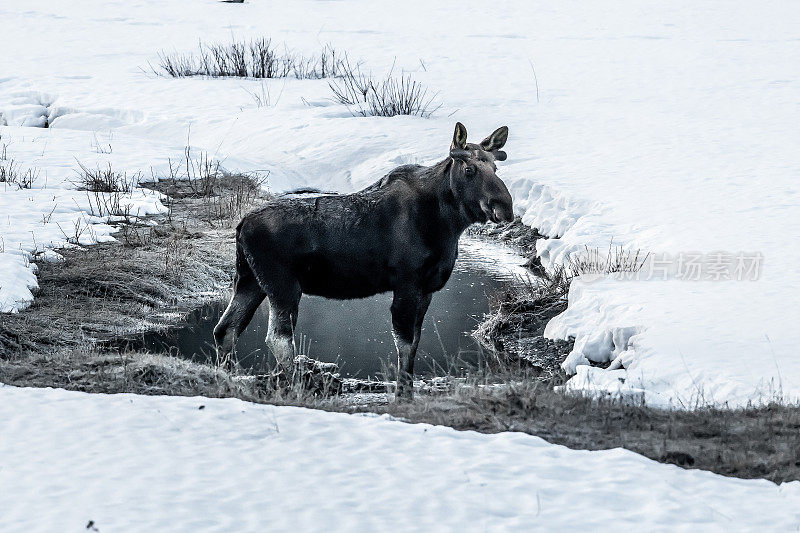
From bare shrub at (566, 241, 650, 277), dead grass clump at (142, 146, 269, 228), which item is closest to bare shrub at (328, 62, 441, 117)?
dead grass clump at (142, 146, 269, 228)

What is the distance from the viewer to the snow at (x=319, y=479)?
4.71m

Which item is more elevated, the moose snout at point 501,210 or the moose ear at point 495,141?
the moose ear at point 495,141

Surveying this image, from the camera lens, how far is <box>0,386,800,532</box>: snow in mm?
4715

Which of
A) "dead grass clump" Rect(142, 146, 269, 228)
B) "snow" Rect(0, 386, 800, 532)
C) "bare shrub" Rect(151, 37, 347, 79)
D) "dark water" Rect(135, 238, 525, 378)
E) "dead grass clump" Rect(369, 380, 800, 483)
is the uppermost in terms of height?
"bare shrub" Rect(151, 37, 347, 79)

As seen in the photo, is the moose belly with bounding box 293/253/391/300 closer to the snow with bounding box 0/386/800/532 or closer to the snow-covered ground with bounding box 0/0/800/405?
the snow-covered ground with bounding box 0/0/800/405

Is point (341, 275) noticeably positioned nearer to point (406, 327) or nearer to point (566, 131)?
point (406, 327)

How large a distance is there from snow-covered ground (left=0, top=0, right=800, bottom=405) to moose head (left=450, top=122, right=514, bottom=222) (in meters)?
1.51

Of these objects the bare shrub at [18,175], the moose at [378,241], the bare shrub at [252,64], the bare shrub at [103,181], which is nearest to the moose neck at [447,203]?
the moose at [378,241]

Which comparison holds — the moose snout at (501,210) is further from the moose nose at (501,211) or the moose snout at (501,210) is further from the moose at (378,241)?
the moose at (378,241)

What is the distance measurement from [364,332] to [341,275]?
8.96ft

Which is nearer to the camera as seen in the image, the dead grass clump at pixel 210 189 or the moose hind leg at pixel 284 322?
the moose hind leg at pixel 284 322

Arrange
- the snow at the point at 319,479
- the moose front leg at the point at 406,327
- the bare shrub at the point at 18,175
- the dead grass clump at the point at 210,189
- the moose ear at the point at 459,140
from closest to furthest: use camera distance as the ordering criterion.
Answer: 1. the snow at the point at 319,479
2. the moose ear at the point at 459,140
3. the moose front leg at the point at 406,327
4. the dead grass clump at the point at 210,189
5. the bare shrub at the point at 18,175

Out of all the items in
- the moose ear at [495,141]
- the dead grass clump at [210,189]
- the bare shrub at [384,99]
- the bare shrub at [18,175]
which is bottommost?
the dead grass clump at [210,189]

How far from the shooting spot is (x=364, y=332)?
421 inches
